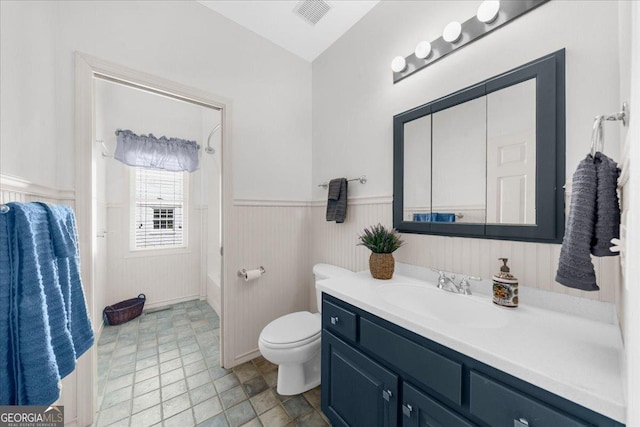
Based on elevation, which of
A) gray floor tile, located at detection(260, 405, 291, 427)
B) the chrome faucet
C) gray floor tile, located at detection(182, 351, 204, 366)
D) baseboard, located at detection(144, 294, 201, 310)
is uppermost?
the chrome faucet

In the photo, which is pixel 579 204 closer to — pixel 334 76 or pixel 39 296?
pixel 39 296

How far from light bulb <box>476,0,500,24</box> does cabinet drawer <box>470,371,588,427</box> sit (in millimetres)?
1501

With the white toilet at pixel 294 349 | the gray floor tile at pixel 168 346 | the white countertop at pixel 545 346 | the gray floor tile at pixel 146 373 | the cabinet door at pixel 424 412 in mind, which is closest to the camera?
the white countertop at pixel 545 346

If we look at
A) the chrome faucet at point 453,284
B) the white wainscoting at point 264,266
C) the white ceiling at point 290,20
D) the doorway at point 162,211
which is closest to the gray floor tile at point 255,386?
the white wainscoting at point 264,266

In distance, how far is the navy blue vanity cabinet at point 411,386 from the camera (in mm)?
589

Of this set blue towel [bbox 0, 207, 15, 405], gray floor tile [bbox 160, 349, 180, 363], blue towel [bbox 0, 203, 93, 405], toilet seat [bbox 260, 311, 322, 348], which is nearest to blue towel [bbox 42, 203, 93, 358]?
blue towel [bbox 0, 203, 93, 405]

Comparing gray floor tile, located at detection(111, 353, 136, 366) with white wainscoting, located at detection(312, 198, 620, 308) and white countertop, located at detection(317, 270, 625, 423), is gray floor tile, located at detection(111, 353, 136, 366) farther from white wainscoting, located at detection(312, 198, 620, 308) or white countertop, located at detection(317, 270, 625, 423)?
white countertop, located at detection(317, 270, 625, 423)

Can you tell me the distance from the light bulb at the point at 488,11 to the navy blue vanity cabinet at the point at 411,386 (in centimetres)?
146

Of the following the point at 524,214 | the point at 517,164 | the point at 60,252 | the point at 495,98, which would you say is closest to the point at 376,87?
the point at 495,98

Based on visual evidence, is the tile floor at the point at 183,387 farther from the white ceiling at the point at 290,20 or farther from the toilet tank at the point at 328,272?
the white ceiling at the point at 290,20

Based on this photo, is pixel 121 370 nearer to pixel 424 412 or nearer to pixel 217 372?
pixel 217 372

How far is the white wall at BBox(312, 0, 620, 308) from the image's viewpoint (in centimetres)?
88

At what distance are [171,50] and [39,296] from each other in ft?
5.46

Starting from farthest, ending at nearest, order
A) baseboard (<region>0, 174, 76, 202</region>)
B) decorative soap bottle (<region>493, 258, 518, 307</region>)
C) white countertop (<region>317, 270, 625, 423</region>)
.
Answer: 1. decorative soap bottle (<region>493, 258, 518, 307</region>)
2. baseboard (<region>0, 174, 76, 202</region>)
3. white countertop (<region>317, 270, 625, 423</region>)
